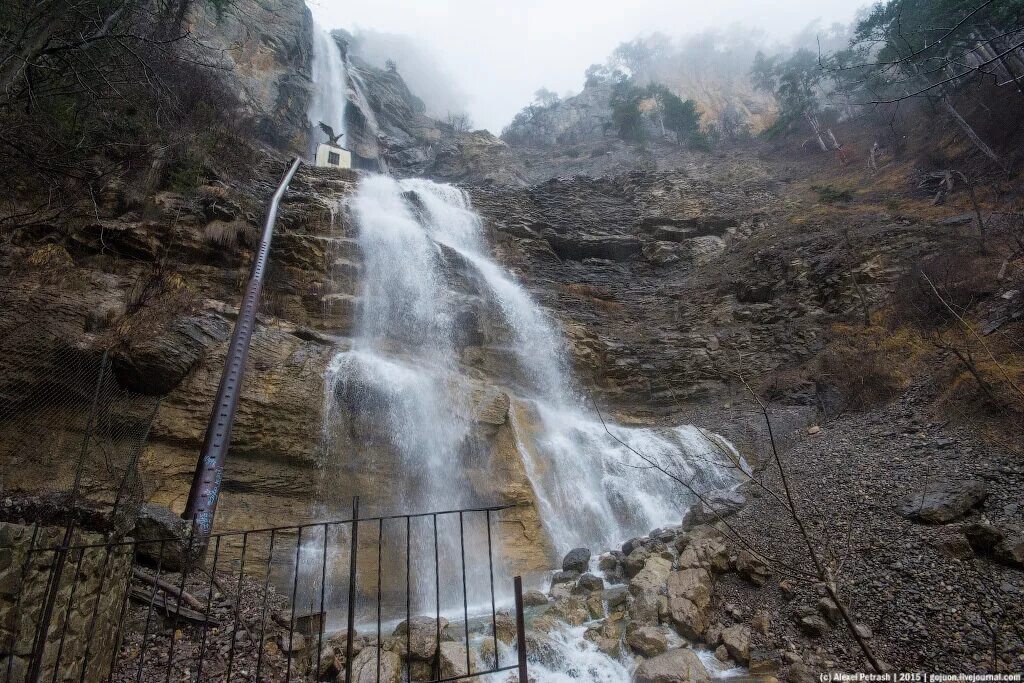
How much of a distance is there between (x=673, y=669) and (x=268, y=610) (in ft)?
15.0

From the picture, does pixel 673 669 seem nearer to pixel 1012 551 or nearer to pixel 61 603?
pixel 1012 551

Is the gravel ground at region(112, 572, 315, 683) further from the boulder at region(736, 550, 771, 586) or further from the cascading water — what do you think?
the boulder at region(736, 550, 771, 586)

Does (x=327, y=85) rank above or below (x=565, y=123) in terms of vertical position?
below

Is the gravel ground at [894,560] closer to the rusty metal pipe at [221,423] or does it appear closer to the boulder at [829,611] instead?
the boulder at [829,611]

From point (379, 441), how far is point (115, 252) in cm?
657

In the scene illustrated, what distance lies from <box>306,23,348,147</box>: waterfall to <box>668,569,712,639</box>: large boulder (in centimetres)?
2801

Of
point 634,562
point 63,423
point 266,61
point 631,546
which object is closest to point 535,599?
point 634,562

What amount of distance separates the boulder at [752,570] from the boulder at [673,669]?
1.88 metres

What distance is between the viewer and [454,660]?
16.7 feet

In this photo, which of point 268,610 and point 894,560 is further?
point 894,560

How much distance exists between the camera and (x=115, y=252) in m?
9.54

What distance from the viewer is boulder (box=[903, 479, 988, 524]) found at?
251 inches

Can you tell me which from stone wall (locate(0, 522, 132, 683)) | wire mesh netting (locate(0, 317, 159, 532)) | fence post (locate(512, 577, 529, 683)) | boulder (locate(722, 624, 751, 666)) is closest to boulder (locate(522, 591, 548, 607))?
boulder (locate(722, 624, 751, 666))

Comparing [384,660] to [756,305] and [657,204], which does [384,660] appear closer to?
[756,305]
